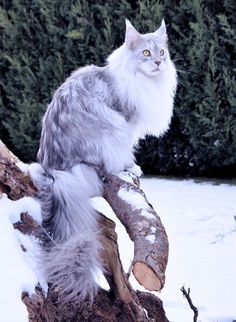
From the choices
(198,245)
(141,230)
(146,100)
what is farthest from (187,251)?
(141,230)

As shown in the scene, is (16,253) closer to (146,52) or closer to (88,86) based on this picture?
(88,86)

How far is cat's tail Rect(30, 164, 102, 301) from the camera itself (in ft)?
8.98

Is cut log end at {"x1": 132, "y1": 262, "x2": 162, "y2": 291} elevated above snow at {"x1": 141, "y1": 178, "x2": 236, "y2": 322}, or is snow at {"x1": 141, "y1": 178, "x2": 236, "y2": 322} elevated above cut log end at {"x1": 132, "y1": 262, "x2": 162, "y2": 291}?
cut log end at {"x1": 132, "y1": 262, "x2": 162, "y2": 291}

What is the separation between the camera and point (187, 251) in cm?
481

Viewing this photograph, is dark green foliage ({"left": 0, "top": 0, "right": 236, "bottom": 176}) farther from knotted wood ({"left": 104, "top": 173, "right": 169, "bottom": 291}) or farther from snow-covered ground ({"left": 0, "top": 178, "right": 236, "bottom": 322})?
knotted wood ({"left": 104, "top": 173, "right": 169, "bottom": 291})

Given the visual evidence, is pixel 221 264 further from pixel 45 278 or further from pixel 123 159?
pixel 45 278

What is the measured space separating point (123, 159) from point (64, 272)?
2.99 feet

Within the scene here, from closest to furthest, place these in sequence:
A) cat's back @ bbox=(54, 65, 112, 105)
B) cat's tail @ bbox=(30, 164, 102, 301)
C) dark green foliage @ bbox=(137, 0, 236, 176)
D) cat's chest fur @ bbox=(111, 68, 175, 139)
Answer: cat's tail @ bbox=(30, 164, 102, 301), cat's back @ bbox=(54, 65, 112, 105), cat's chest fur @ bbox=(111, 68, 175, 139), dark green foliage @ bbox=(137, 0, 236, 176)

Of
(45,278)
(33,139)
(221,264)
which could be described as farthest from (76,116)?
(33,139)

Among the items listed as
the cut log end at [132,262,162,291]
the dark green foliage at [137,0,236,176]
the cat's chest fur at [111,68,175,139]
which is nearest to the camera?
the cut log end at [132,262,162,291]

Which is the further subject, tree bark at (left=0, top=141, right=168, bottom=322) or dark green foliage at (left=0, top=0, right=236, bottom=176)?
dark green foliage at (left=0, top=0, right=236, bottom=176)

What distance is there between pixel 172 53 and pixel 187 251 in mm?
1955

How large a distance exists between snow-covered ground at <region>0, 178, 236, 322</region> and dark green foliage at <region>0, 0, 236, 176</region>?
34 centimetres

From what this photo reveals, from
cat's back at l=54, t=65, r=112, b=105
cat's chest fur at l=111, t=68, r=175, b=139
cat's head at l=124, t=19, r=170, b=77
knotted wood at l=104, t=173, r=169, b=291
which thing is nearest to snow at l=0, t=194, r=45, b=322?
knotted wood at l=104, t=173, r=169, b=291
